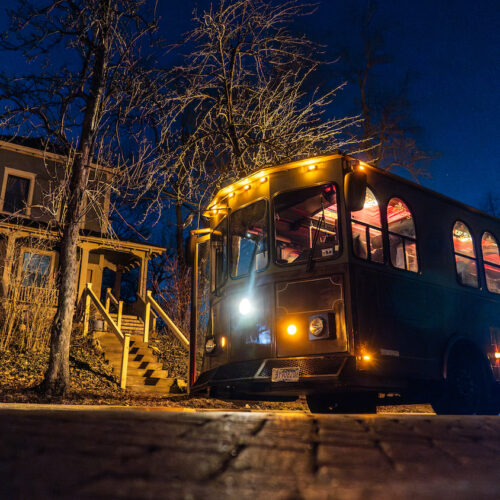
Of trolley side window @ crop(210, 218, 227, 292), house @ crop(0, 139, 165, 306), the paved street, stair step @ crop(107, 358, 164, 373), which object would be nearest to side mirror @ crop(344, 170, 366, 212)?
trolley side window @ crop(210, 218, 227, 292)

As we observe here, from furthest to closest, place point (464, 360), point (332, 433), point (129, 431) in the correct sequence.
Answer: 1. point (464, 360)
2. point (332, 433)
3. point (129, 431)

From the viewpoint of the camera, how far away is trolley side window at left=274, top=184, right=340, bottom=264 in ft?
22.3

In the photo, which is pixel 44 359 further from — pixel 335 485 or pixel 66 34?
pixel 335 485

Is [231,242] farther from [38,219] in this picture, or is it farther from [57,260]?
[57,260]

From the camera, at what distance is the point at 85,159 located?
12461 mm

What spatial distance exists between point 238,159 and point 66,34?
4933mm

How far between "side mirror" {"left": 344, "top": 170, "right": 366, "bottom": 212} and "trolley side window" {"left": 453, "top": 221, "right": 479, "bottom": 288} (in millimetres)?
2371

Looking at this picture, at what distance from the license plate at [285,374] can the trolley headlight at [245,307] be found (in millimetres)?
1223

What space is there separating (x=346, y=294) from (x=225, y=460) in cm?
575

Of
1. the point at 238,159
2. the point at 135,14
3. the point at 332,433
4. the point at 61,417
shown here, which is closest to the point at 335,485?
the point at 332,433

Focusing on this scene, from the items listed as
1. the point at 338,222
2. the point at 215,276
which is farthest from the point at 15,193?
the point at 338,222

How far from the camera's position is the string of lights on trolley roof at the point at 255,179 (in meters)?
7.08

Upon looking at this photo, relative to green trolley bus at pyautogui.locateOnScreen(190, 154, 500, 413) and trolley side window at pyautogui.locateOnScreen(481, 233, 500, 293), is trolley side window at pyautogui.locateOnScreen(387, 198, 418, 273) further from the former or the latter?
trolley side window at pyautogui.locateOnScreen(481, 233, 500, 293)

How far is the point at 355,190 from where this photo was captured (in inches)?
264
